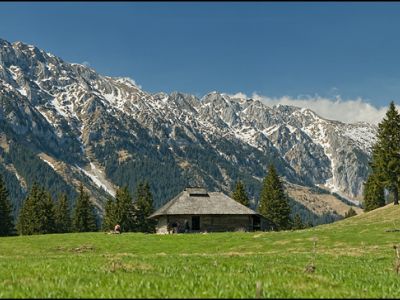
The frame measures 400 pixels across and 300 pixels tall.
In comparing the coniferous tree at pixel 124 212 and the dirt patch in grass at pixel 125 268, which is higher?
the coniferous tree at pixel 124 212

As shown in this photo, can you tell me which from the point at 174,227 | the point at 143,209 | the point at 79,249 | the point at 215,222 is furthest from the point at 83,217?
the point at 79,249

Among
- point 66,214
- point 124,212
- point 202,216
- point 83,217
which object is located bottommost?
point 202,216

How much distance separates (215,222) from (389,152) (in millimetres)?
34792

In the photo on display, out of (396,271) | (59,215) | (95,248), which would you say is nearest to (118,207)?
(59,215)

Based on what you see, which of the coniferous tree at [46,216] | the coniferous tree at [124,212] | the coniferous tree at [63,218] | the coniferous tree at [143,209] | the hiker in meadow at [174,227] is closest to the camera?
the hiker in meadow at [174,227]

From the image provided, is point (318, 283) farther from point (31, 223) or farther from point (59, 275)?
point (31, 223)

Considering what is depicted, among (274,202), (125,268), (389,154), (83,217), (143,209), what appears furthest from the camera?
(143,209)

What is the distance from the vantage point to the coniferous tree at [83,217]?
374 ft

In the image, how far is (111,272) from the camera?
17.1 m

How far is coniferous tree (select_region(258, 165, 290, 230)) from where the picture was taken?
11250 centimetres

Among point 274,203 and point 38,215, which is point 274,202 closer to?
point 274,203

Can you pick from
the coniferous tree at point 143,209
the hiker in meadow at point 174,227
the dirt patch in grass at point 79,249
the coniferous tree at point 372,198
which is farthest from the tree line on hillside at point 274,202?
the dirt patch in grass at point 79,249

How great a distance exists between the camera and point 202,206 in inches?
3123

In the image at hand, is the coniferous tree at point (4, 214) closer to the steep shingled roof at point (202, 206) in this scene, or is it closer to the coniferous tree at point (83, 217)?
the coniferous tree at point (83, 217)
